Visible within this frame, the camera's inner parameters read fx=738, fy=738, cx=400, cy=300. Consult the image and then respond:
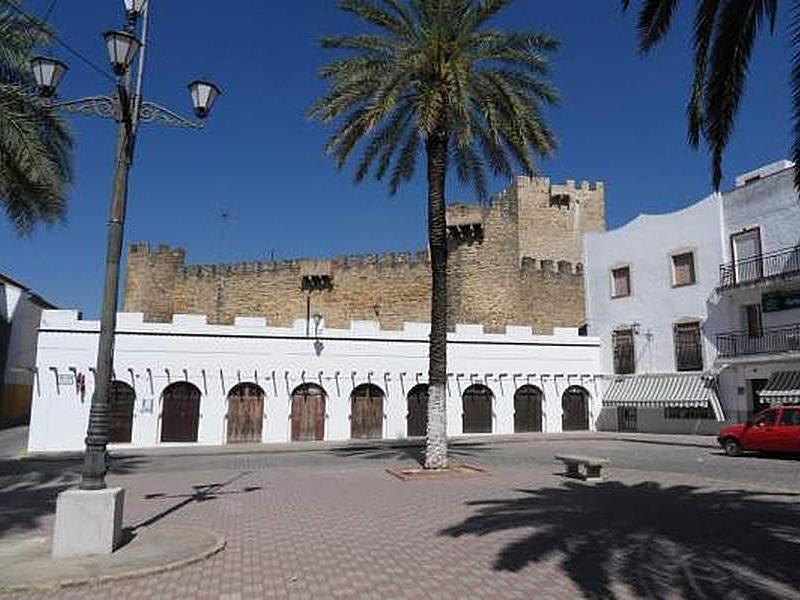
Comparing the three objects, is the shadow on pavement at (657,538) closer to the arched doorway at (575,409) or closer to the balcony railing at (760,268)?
the balcony railing at (760,268)

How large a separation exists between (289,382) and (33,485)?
43.2 feet

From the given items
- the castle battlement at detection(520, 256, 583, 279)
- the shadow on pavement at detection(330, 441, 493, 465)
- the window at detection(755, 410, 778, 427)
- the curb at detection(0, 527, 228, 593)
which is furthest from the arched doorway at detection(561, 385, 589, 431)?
the curb at detection(0, 527, 228, 593)

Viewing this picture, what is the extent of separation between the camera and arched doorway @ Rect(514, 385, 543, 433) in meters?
31.3

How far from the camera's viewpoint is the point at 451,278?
135 ft

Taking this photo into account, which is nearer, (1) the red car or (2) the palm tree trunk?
(2) the palm tree trunk

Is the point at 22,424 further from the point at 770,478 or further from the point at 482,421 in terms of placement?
the point at 770,478

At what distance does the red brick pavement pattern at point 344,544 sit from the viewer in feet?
21.4

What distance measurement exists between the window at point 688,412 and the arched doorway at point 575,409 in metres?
3.74

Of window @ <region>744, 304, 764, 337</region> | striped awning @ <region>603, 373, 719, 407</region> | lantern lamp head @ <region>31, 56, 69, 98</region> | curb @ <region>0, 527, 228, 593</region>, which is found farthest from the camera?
striped awning @ <region>603, 373, 719, 407</region>

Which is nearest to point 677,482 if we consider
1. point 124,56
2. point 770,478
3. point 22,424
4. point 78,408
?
point 770,478

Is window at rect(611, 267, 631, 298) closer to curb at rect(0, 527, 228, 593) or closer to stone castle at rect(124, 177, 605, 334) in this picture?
stone castle at rect(124, 177, 605, 334)

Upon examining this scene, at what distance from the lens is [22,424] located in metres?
40.0

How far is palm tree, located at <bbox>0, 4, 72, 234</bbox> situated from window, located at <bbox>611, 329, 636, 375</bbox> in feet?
79.2

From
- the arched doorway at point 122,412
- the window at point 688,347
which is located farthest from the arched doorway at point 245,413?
the window at point 688,347
